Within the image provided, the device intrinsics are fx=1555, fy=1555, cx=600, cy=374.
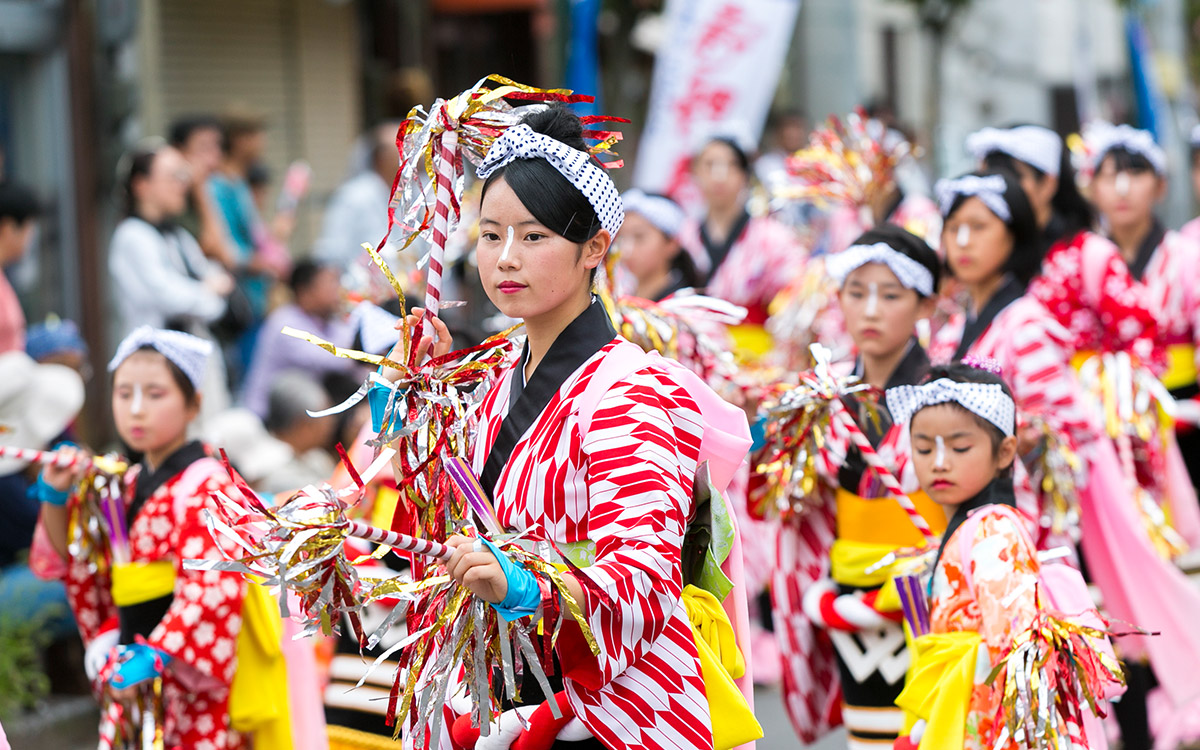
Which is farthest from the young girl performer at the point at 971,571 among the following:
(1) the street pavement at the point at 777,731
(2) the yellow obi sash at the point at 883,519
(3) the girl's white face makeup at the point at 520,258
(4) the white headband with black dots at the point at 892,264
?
(1) the street pavement at the point at 777,731

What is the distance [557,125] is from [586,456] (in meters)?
0.62

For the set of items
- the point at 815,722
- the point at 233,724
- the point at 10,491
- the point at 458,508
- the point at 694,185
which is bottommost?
the point at 815,722

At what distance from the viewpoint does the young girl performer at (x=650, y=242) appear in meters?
6.41

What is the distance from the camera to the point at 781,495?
4574 mm

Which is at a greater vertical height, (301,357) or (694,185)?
(694,185)

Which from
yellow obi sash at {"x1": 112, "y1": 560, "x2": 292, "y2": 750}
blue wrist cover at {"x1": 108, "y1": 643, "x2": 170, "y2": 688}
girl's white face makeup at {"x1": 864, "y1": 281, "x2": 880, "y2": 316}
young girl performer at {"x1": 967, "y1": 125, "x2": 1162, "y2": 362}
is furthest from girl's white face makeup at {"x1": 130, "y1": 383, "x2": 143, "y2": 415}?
young girl performer at {"x1": 967, "y1": 125, "x2": 1162, "y2": 362}

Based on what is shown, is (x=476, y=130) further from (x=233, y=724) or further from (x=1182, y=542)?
(x=1182, y=542)

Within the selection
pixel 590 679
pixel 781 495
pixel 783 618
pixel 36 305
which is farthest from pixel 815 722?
pixel 36 305

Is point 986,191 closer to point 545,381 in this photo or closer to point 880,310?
point 880,310

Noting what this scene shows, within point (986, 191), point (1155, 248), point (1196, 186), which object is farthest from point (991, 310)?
point (1196, 186)

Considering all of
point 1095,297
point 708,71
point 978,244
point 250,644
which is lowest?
point 250,644

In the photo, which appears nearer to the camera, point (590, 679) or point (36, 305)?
point (590, 679)

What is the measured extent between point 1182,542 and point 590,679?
3831mm

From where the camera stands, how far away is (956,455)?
12.5 ft
